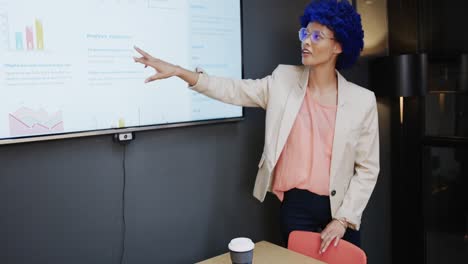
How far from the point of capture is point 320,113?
2.09 m

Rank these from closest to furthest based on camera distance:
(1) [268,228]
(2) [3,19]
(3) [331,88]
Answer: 1. (2) [3,19]
2. (3) [331,88]
3. (1) [268,228]

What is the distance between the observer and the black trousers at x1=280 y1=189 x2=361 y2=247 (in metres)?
2.07

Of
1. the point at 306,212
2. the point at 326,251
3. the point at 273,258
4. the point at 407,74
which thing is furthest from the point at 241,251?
the point at 407,74

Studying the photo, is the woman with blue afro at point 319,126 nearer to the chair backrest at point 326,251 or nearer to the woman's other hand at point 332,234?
the woman's other hand at point 332,234

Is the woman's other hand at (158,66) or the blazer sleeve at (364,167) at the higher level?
the woman's other hand at (158,66)

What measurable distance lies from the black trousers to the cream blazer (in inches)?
2.2

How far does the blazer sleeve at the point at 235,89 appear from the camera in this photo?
2.00 metres

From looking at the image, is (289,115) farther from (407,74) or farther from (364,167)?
(407,74)

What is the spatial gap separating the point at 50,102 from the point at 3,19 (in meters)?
0.37

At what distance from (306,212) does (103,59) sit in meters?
1.20

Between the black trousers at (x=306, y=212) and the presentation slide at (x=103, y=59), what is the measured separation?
63cm

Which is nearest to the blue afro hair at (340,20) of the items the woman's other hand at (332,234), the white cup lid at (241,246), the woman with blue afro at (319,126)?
the woman with blue afro at (319,126)

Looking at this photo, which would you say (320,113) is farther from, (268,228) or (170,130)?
(268,228)

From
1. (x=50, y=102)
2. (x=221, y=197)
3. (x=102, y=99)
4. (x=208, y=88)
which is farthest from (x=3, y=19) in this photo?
(x=221, y=197)
